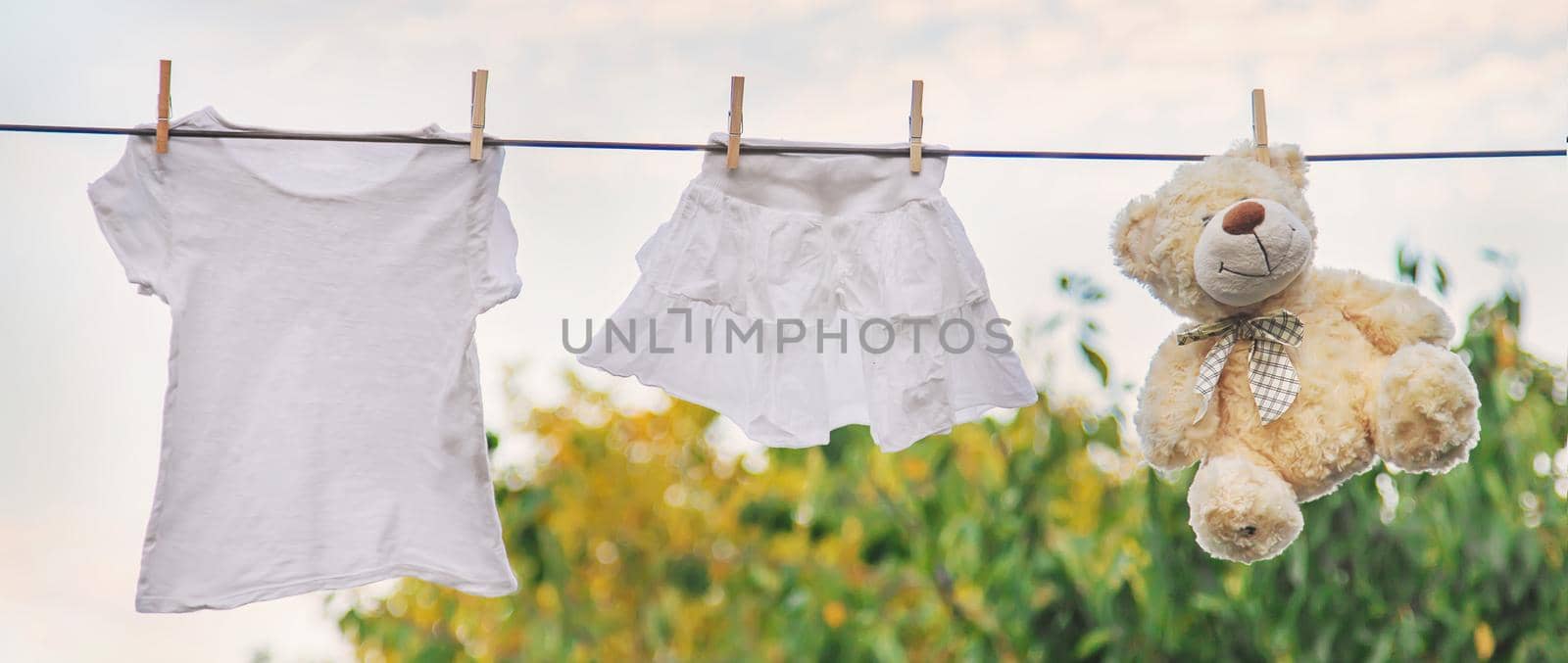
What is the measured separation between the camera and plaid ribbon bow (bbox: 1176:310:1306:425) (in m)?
1.83

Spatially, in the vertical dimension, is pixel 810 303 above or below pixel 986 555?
above

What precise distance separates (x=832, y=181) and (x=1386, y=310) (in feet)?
2.38

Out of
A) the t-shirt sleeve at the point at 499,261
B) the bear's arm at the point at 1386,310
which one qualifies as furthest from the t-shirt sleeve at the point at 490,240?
the bear's arm at the point at 1386,310

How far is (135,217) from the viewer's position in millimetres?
2000

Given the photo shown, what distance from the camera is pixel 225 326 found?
1985 mm

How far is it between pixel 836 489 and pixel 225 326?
2.94m

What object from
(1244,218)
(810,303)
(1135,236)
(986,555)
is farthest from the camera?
(986,555)

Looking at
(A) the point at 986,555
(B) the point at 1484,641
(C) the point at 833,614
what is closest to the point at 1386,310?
(B) the point at 1484,641

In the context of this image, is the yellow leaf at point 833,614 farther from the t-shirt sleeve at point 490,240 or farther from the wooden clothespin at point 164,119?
the wooden clothespin at point 164,119

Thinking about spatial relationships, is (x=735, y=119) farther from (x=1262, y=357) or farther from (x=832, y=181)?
(x=1262, y=357)

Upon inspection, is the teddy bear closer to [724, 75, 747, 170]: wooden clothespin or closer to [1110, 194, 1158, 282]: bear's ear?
[1110, 194, 1158, 282]: bear's ear

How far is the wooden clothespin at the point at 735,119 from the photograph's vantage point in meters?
1.94

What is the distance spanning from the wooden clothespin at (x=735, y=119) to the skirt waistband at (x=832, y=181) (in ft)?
0.14

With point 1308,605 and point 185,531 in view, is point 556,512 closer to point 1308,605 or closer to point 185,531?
point 1308,605
